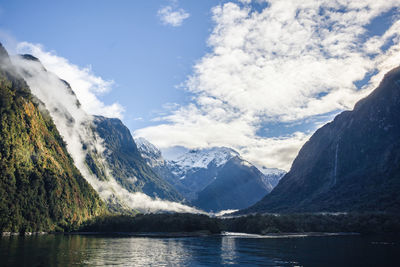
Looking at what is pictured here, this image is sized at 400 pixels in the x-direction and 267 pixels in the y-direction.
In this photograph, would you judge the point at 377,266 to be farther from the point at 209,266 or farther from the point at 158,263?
the point at 158,263

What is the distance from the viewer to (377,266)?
106812 millimetres

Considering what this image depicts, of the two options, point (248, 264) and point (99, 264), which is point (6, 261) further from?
point (248, 264)

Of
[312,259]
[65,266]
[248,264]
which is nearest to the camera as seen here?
[65,266]

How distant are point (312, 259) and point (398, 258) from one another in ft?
103

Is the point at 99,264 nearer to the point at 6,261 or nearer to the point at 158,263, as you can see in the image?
the point at 158,263

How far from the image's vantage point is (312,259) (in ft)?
429

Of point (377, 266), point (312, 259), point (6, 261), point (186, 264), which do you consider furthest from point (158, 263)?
point (377, 266)

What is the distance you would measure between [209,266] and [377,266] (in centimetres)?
5712

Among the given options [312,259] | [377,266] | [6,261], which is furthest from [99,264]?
[377,266]

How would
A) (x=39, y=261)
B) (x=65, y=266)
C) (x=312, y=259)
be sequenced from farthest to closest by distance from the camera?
(x=312, y=259), (x=39, y=261), (x=65, y=266)

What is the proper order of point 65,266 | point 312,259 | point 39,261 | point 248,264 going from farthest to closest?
1. point 312,259
2. point 248,264
3. point 39,261
4. point 65,266

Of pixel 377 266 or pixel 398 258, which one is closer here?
pixel 377 266

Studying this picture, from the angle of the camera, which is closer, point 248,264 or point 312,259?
point 248,264

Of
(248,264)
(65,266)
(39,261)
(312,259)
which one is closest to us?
(65,266)
